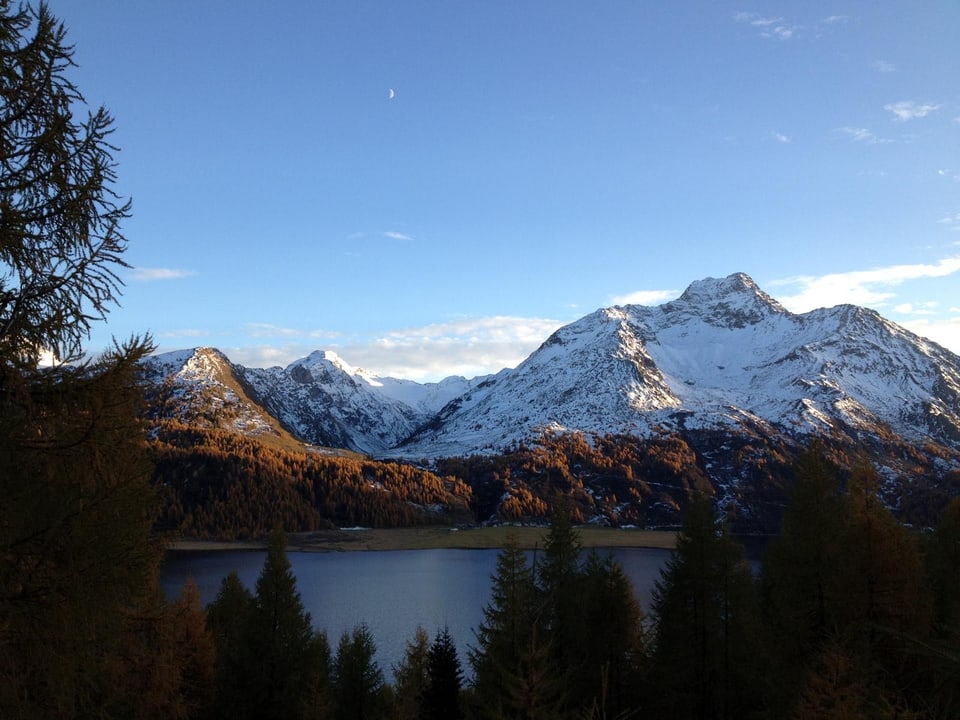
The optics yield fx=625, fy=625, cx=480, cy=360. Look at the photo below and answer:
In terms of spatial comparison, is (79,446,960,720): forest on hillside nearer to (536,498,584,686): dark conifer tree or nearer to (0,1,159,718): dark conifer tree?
(536,498,584,686): dark conifer tree

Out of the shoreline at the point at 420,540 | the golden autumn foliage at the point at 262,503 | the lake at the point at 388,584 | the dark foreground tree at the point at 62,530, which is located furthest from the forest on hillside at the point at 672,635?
the golden autumn foliage at the point at 262,503

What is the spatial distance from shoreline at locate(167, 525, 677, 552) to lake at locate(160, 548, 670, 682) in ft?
23.4

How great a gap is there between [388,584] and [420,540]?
6994 cm

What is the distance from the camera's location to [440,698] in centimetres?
2370

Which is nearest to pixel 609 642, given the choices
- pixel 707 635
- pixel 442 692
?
pixel 707 635

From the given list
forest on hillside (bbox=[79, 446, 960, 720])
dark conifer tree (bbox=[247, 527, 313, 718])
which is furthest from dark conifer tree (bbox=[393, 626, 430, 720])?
dark conifer tree (bbox=[247, 527, 313, 718])

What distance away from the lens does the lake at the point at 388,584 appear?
62.5 meters

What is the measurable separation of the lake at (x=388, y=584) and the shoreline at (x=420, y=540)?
7118 millimetres

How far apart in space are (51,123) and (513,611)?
1784cm

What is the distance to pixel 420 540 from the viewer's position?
525ft

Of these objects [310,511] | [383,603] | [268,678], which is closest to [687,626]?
[268,678]

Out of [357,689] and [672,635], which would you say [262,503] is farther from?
[672,635]

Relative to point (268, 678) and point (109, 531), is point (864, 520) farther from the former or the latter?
point (268, 678)

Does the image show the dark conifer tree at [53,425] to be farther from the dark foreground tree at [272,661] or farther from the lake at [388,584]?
the lake at [388,584]
